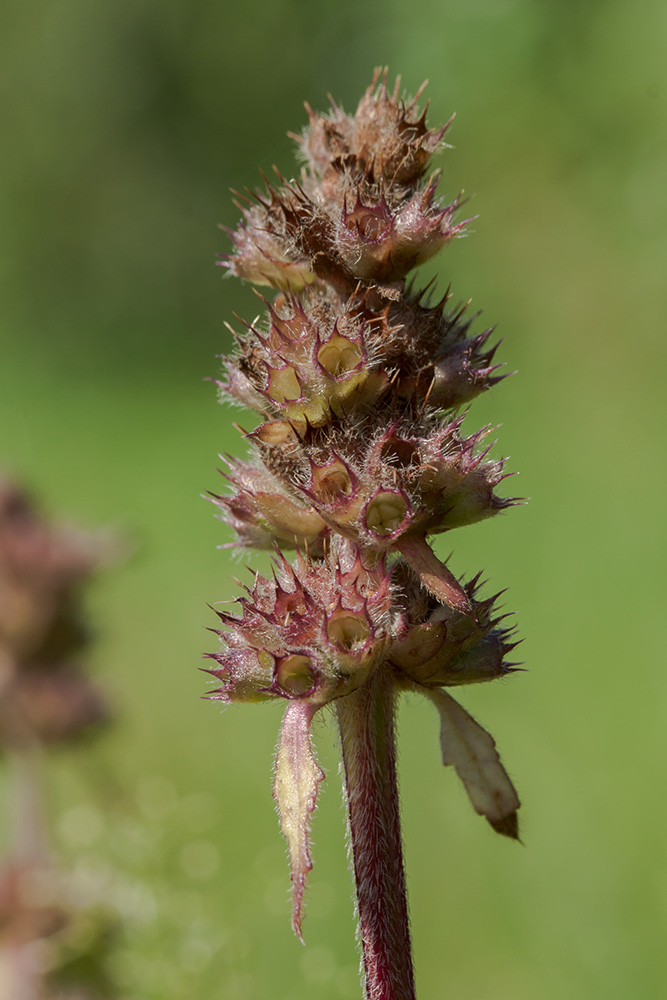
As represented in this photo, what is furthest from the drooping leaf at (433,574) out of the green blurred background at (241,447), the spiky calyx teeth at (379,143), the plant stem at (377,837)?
the green blurred background at (241,447)

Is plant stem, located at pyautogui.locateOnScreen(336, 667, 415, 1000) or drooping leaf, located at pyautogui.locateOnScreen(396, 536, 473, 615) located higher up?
drooping leaf, located at pyautogui.locateOnScreen(396, 536, 473, 615)

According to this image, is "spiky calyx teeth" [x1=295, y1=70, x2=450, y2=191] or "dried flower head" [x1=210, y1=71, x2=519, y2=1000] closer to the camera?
"dried flower head" [x1=210, y1=71, x2=519, y2=1000]

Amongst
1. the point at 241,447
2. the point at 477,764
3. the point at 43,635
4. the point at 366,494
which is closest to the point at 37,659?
the point at 43,635

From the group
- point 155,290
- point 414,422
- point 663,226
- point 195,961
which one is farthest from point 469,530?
point 155,290

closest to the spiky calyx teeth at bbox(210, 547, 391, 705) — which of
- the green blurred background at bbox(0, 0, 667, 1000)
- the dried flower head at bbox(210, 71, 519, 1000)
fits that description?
the dried flower head at bbox(210, 71, 519, 1000)

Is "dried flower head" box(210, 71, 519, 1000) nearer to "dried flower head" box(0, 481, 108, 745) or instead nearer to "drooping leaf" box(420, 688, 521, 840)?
"drooping leaf" box(420, 688, 521, 840)

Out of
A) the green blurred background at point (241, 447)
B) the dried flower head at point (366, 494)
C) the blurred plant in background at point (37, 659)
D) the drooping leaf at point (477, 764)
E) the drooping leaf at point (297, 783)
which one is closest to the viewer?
the drooping leaf at point (297, 783)

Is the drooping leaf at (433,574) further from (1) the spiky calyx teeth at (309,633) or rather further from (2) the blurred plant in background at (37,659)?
(2) the blurred plant in background at (37,659)

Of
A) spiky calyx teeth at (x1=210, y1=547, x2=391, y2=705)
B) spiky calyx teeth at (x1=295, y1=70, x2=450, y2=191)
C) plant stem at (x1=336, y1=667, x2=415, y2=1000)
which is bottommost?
plant stem at (x1=336, y1=667, x2=415, y2=1000)

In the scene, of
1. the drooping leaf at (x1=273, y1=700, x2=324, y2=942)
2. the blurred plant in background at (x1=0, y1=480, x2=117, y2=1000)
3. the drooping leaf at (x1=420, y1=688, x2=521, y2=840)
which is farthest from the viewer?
the blurred plant in background at (x1=0, y1=480, x2=117, y2=1000)
